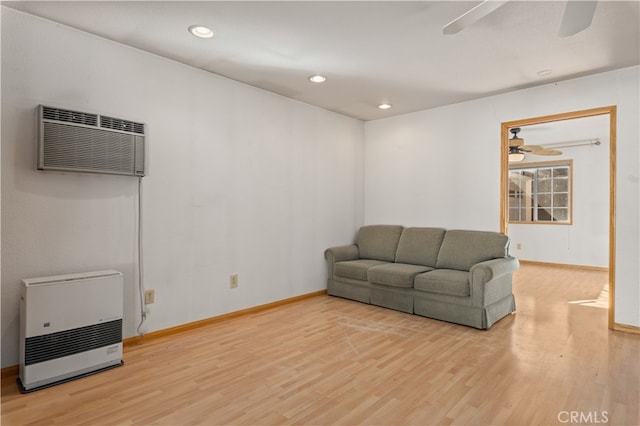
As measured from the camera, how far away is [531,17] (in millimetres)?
2430

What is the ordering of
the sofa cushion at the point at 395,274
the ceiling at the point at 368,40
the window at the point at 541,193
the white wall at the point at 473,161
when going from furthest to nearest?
the window at the point at 541,193
the sofa cushion at the point at 395,274
the white wall at the point at 473,161
the ceiling at the point at 368,40

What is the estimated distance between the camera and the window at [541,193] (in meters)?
6.69

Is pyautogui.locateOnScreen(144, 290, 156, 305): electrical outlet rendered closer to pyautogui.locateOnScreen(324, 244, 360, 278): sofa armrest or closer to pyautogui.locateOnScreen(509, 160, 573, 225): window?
pyautogui.locateOnScreen(324, 244, 360, 278): sofa armrest

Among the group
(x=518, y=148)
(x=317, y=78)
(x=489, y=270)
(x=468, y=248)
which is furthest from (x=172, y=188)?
(x=518, y=148)

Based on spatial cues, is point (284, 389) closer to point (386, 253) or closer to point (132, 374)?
point (132, 374)

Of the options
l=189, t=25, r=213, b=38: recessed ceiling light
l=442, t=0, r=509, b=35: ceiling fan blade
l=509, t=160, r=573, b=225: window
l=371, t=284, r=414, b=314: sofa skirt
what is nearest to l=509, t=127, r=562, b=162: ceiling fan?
l=509, t=160, r=573, b=225: window

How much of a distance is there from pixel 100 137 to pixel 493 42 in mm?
3143

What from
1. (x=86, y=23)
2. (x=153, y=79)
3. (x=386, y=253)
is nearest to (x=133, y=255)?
(x=153, y=79)

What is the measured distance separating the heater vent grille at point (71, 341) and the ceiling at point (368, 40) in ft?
7.19

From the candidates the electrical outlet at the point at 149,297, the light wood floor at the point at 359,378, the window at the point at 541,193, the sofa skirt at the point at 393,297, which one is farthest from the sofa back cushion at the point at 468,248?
the window at the point at 541,193

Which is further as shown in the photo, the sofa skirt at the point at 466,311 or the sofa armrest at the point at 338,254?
the sofa armrest at the point at 338,254
